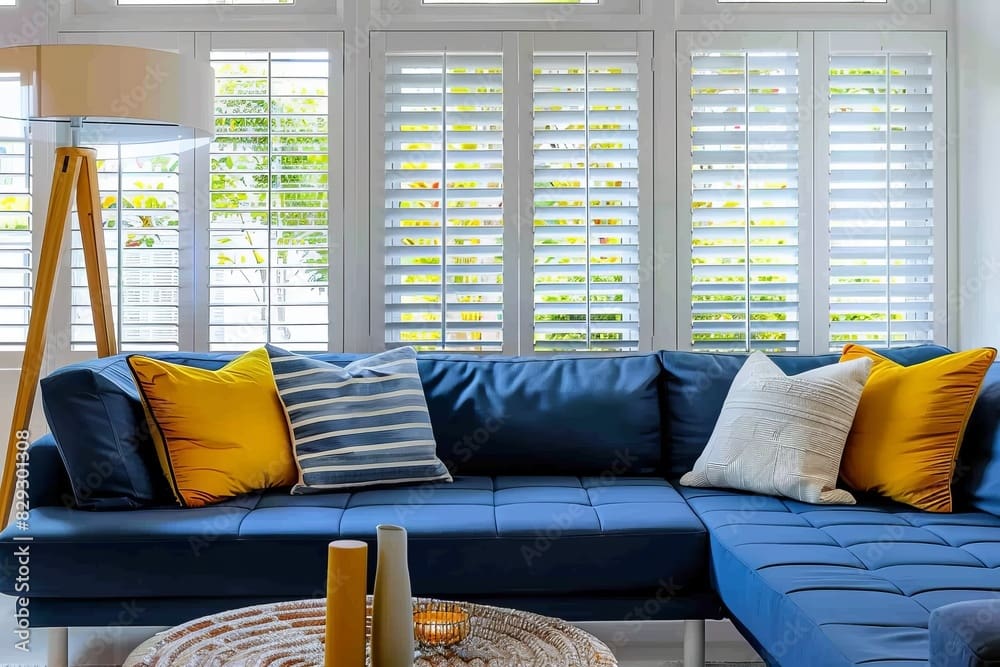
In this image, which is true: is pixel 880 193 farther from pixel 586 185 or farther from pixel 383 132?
pixel 383 132

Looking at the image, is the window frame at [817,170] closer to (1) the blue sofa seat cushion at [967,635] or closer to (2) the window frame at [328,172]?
(2) the window frame at [328,172]

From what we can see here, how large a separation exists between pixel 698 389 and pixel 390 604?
1.74 m

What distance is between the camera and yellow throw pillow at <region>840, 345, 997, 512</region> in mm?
2391

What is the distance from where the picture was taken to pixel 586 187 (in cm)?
321

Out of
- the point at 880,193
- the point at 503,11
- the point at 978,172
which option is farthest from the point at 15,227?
the point at 978,172

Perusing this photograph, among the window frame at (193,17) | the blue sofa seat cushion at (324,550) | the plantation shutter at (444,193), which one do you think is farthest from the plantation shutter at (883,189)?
the window frame at (193,17)

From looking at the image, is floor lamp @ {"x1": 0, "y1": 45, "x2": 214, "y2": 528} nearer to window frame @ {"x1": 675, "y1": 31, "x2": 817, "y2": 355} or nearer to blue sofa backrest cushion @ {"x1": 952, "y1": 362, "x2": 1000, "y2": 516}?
window frame @ {"x1": 675, "y1": 31, "x2": 817, "y2": 355}

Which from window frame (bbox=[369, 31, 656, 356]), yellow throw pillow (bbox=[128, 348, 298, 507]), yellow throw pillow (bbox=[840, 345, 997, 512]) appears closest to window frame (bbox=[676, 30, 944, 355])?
window frame (bbox=[369, 31, 656, 356])

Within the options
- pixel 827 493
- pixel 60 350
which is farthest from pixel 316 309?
pixel 827 493

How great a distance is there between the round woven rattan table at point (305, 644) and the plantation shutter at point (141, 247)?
190 cm

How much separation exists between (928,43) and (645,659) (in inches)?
93.0

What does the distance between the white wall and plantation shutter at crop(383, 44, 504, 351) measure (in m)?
1.62

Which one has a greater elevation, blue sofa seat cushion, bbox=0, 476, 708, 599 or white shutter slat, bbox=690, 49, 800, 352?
white shutter slat, bbox=690, 49, 800, 352

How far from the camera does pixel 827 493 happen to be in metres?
2.41
